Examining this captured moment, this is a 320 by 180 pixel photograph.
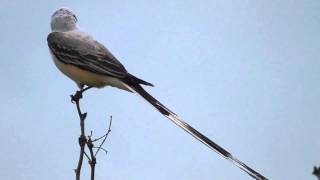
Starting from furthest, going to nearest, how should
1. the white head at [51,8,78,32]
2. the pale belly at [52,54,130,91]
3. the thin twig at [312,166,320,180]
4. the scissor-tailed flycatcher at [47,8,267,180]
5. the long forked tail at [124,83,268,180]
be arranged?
the white head at [51,8,78,32] → the pale belly at [52,54,130,91] → the scissor-tailed flycatcher at [47,8,267,180] → the long forked tail at [124,83,268,180] → the thin twig at [312,166,320,180]

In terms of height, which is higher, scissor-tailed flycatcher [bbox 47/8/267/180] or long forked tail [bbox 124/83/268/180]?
scissor-tailed flycatcher [bbox 47/8/267/180]

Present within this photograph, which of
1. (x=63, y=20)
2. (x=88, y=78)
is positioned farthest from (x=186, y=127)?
(x=63, y=20)

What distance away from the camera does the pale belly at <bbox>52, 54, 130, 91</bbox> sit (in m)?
4.12

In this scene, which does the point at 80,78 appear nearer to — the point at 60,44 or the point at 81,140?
the point at 60,44

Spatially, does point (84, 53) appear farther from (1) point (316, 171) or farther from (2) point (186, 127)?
(1) point (316, 171)

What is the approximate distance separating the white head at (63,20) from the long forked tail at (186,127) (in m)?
1.35

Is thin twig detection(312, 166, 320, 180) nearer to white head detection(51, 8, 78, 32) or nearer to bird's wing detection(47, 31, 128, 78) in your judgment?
bird's wing detection(47, 31, 128, 78)

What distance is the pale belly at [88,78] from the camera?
412 centimetres

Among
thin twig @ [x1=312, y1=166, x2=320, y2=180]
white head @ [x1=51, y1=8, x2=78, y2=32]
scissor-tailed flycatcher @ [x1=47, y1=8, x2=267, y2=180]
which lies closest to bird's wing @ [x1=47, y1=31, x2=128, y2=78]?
scissor-tailed flycatcher @ [x1=47, y1=8, x2=267, y2=180]

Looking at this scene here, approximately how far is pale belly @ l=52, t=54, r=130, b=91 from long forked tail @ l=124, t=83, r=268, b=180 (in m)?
0.22

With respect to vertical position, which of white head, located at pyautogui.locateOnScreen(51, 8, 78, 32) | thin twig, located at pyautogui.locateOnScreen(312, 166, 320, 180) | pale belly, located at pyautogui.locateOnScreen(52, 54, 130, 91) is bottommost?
thin twig, located at pyautogui.locateOnScreen(312, 166, 320, 180)

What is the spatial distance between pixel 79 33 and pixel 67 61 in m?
0.55

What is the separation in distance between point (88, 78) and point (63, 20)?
1.05 metres

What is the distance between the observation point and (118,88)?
408cm
